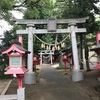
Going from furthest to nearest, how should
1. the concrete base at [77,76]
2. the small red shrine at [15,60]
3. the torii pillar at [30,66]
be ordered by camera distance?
the concrete base at [77,76] → the torii pillar at [30,66] → the small red shrine at [15,60]

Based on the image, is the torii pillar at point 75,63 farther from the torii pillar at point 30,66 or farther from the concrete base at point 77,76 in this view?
the torii pillar at point 30,66

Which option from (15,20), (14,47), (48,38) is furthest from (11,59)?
(48,38)

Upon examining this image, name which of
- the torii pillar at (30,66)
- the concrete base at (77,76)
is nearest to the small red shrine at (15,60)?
the torii pillar at (30,66)

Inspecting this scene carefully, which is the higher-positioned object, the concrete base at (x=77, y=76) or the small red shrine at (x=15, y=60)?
the small red shrine at (x=15, y=60)

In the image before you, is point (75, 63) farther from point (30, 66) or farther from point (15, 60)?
point (15, 60)

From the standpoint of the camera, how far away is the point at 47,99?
37.2ft

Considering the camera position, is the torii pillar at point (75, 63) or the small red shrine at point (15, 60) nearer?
the small red shrine at point (15, 60)

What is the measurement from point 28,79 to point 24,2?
755cm

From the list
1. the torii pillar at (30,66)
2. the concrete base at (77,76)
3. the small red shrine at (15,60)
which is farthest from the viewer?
the concrete base at (77,76)

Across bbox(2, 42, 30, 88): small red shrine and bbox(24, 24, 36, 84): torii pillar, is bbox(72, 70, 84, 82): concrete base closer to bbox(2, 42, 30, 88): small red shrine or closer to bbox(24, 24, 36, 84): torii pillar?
bbox(24, 24, 36, 84): torii pillar

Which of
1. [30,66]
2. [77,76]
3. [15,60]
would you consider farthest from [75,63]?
[15,60]

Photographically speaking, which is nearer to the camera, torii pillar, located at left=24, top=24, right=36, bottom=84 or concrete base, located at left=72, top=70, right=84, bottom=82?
torii pillar, located at left=24, top=24, right=36, bottom=84

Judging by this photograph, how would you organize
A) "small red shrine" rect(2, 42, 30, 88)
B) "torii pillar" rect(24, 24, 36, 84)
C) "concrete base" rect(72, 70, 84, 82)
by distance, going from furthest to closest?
"concrete base" rect(72, 70, 84, 82), "torii pillar" rect(24, 24, 36, 84), "small red shrine" rect(2, 42, 30, 88)

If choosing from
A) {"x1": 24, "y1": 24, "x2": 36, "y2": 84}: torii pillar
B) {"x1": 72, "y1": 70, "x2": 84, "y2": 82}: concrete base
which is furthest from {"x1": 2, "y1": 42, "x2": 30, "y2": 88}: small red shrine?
{"x1": 72, "y1": 70, "x2": 84, "y2": 82}: concrete base
